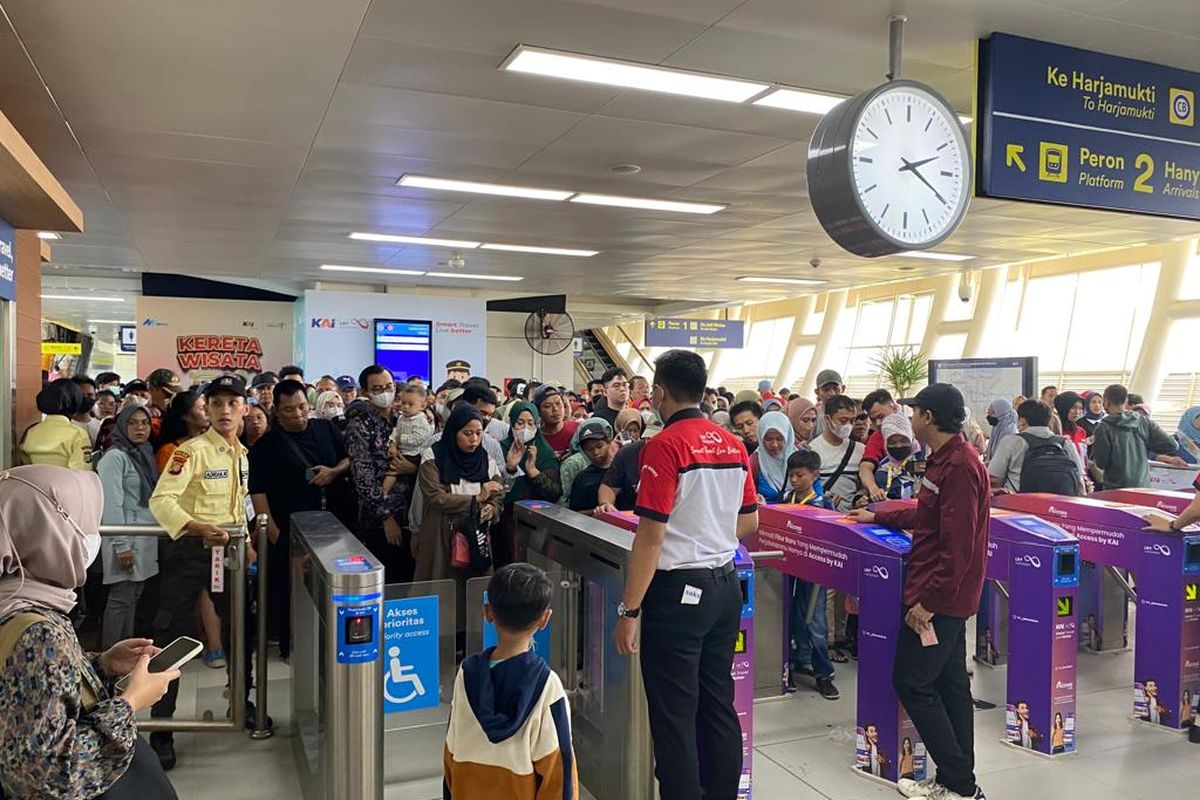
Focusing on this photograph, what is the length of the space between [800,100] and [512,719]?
12.0 feet

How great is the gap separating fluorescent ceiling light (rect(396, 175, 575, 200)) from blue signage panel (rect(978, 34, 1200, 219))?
3.84 m

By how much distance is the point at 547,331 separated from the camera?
1538cm

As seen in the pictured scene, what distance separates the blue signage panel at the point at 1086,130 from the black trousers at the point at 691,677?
1906 millimetres

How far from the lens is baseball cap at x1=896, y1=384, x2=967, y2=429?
300cm

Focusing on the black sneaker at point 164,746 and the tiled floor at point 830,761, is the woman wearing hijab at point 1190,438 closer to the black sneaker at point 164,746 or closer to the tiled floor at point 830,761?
the tiled floor at point 830,761

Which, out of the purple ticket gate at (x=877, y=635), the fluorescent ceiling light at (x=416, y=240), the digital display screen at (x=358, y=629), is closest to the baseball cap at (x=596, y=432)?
the purple ticket gate at (x=877, y=635)

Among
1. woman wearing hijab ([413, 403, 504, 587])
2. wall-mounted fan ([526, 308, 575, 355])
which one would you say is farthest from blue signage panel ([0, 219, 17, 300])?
wall-mounted fan ([526, 308, 575, 355])

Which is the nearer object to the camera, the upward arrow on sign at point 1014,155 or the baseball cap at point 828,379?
the upward arrow on sign at point 1014,155

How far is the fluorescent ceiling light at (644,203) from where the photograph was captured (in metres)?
6.91

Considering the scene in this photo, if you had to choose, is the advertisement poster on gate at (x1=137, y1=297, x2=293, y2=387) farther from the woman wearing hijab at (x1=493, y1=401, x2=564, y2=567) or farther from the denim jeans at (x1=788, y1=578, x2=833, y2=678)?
the denim jeans at (x1=788, y1=578, x2=833, y2=678)

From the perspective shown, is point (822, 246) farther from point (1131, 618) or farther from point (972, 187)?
point (972, 187)

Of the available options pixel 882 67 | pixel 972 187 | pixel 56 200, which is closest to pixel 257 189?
pixel 56 200

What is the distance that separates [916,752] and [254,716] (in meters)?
2.72

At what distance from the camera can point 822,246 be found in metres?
9.17
